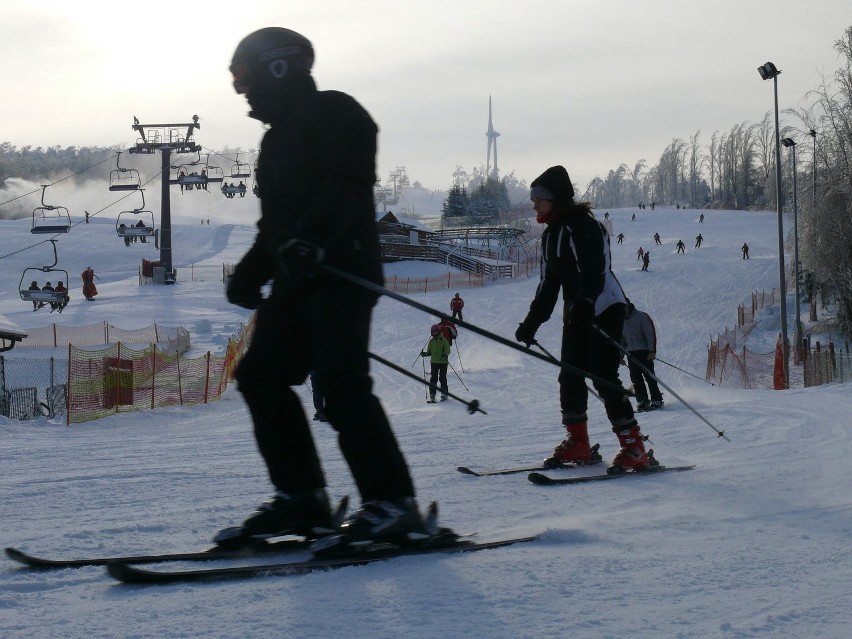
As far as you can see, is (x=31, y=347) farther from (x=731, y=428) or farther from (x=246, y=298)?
(x=246, y=298)

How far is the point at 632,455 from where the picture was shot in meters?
4.89

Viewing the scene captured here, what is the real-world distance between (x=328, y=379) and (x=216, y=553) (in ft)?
1.77

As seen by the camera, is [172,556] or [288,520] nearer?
[172,556]

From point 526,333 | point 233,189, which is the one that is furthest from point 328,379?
point 233,189

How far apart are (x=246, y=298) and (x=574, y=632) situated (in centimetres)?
160

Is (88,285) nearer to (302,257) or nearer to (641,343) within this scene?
(641,343)

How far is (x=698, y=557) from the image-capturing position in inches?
97.5

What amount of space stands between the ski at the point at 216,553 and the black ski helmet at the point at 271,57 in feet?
4.18

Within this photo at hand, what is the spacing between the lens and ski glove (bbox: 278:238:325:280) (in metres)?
2.59

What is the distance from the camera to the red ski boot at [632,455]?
15.9 ft

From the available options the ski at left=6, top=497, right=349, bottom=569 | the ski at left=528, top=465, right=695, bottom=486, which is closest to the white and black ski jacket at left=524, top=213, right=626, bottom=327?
the ski at left=528, top=465, right=695, bottom=486

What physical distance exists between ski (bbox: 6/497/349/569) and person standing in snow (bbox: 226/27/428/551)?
41 mm

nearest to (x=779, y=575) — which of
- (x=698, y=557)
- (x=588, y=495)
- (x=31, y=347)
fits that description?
(x=698, y=557)

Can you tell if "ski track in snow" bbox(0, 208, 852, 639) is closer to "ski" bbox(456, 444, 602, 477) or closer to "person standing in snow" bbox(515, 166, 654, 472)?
"ski" bbox(456, 444, 602, 477)
